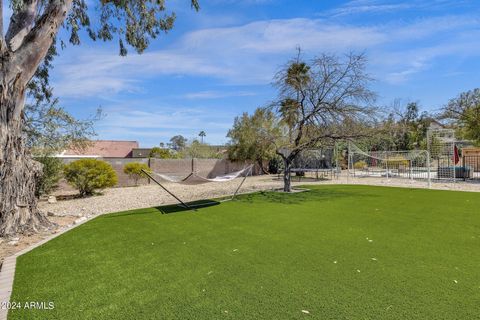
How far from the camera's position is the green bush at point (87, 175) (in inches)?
387

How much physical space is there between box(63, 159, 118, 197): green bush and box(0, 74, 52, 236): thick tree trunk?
4.70m

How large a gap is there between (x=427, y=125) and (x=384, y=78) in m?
24.8

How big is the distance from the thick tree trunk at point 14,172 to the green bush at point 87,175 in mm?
4703

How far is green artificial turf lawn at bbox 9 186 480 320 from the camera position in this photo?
7.59ft

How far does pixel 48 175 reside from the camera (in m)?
9.29

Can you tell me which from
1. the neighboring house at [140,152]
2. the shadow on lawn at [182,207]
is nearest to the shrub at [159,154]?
the neighboring house at [140,152]

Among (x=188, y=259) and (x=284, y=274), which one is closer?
(x=284, y=274)

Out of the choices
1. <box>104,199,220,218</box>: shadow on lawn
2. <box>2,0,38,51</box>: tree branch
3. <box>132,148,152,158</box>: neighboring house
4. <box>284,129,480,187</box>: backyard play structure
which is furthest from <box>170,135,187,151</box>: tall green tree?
<box>2,0,38,51</box>: tree branch

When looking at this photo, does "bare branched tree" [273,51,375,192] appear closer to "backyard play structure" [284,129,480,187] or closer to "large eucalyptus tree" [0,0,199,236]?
"backyard play structure" [284,129,480,187]

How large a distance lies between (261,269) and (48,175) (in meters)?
9.09

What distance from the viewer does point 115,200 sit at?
29.8ft

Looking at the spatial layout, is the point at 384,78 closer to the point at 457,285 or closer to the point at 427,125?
the point at 457,285

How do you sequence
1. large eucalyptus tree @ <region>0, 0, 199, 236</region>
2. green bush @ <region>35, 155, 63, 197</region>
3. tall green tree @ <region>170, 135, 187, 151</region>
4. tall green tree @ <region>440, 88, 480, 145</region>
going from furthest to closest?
tall green tree @ <region>170, 135, 187, 151</region>
tall green tree @ <region>440, 88, 480, 145</region>
green bush @ <region>35, 155, 63, 197</region>
large eucalyptus tree @ <region>0, 0, 199, 236</region>

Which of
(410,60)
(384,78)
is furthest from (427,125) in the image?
(384,78)
